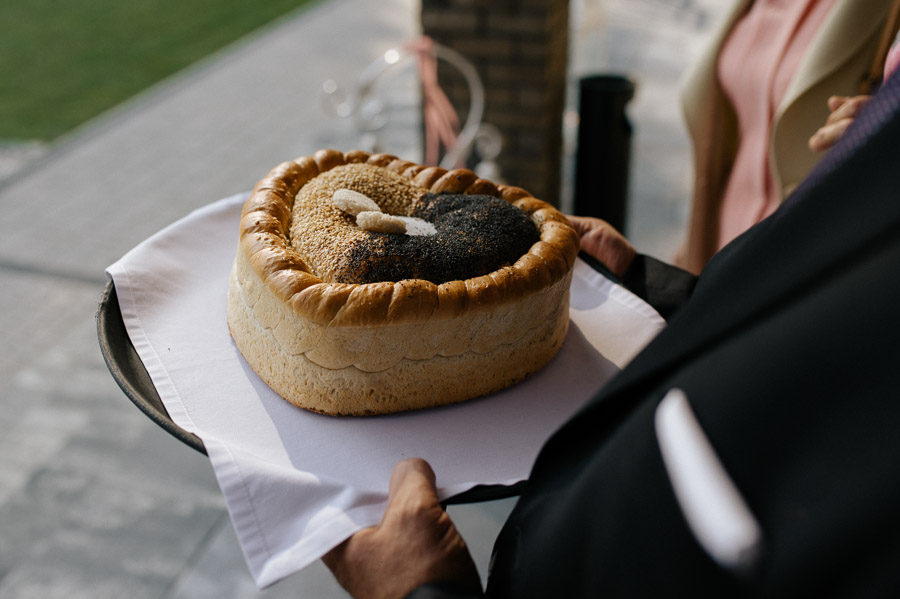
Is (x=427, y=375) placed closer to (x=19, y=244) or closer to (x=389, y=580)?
(x=389, y=580)

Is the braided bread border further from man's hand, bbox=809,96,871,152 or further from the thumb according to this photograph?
man's hand, bbox=809,96,871,152

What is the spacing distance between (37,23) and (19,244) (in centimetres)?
416

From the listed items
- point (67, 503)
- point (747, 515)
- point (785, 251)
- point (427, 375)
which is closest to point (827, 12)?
point (427, 375)

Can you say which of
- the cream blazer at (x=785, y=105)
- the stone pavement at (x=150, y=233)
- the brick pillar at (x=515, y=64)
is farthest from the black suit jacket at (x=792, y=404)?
the brick pillar at (x=515, y=64)

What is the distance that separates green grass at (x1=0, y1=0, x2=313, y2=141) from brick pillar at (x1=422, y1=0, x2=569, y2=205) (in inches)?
114

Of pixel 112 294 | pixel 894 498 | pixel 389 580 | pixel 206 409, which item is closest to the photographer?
pixel 894 498

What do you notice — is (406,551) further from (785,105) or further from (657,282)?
(785,105)

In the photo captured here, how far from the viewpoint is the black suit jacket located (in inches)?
14.9

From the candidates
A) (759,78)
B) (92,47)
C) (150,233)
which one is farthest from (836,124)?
(92,47)

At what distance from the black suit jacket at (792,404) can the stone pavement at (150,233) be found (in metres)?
1.50

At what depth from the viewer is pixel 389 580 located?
0.65m

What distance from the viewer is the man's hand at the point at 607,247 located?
1.12m

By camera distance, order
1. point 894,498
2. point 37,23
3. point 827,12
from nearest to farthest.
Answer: point 894,498, point 827,12, point 37,23

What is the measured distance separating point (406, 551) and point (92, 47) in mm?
6395
